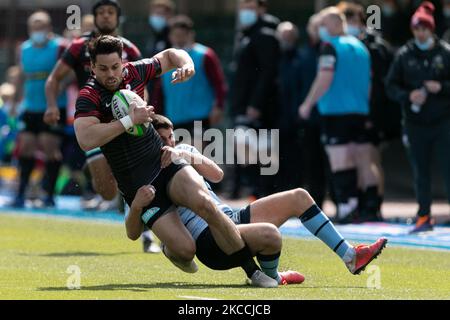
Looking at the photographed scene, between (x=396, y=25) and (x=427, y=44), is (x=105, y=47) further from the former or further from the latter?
(x=396, y=25)

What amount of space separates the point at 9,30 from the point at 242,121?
10059 mm

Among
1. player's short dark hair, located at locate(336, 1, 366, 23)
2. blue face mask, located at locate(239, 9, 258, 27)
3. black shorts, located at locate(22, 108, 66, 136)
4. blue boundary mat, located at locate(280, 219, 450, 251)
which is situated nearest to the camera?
blue boundary mat, located at locate(280, 219, 450, 251)

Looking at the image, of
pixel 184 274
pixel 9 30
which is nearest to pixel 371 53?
pixel 184 274

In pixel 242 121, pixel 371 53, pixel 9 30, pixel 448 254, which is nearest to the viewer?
pixel 448 254

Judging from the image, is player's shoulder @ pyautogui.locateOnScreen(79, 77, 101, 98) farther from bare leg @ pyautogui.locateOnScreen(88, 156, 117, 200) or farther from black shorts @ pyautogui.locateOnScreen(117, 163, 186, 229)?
bare leg @ pyautogui.locateOnScreen(88, 156, 117, 200)

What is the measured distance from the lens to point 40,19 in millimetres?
19406

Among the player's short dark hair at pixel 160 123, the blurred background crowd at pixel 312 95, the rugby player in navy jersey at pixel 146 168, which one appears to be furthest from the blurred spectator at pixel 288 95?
the rugby player in navy jersey at pixel 146 168

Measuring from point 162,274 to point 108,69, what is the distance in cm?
189

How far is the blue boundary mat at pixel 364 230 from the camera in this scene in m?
14.1

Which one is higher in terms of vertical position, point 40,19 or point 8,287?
point 40,19

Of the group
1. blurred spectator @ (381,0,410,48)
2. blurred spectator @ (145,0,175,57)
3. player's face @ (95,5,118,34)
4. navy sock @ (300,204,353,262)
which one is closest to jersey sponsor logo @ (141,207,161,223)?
navy sock @ (300,204,353,262)

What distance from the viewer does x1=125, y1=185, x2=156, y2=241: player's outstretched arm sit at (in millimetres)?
10016

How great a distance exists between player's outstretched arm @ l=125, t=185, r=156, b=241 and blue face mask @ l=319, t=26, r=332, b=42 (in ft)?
22.2
